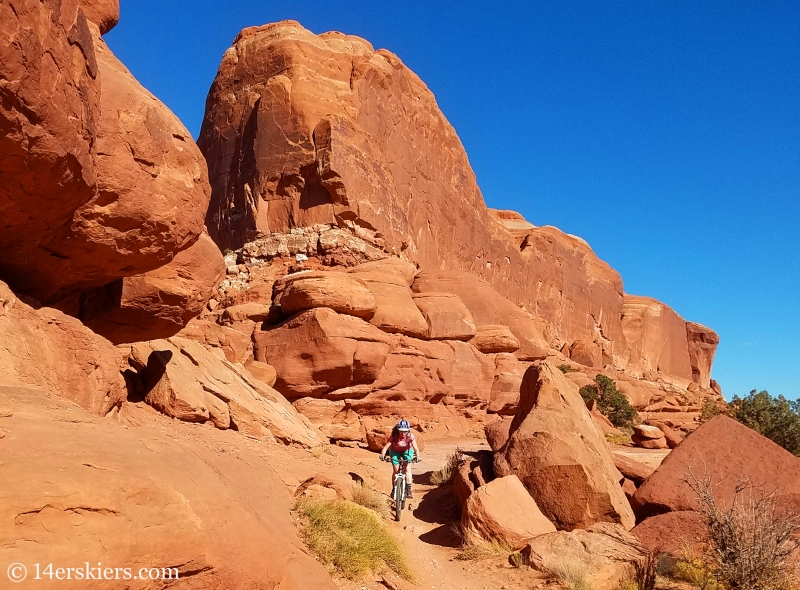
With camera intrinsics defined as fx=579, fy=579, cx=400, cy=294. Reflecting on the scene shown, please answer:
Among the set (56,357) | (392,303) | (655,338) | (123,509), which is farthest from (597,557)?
(655,338)

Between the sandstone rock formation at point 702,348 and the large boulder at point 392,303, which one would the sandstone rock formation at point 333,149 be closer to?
the large boulder at point 392,303

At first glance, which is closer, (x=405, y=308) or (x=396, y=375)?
(x=396, y=375)

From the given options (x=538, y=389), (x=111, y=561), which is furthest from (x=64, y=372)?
(x=538, y=389)

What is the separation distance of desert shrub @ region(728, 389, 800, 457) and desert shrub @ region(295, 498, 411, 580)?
1427cm

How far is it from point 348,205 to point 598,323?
137ft

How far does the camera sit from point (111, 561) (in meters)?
3.10

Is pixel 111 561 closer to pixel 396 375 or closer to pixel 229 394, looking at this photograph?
pixel 229 394

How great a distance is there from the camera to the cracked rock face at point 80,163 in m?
4.83

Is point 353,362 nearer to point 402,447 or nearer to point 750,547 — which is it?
point 402,447

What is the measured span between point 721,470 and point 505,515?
10.9 feet

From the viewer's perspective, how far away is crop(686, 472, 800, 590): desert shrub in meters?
6.14

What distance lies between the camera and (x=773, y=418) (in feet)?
61.0

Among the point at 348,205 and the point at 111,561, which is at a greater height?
the point at 348,205

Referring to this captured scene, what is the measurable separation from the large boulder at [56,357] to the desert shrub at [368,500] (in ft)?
12.1
